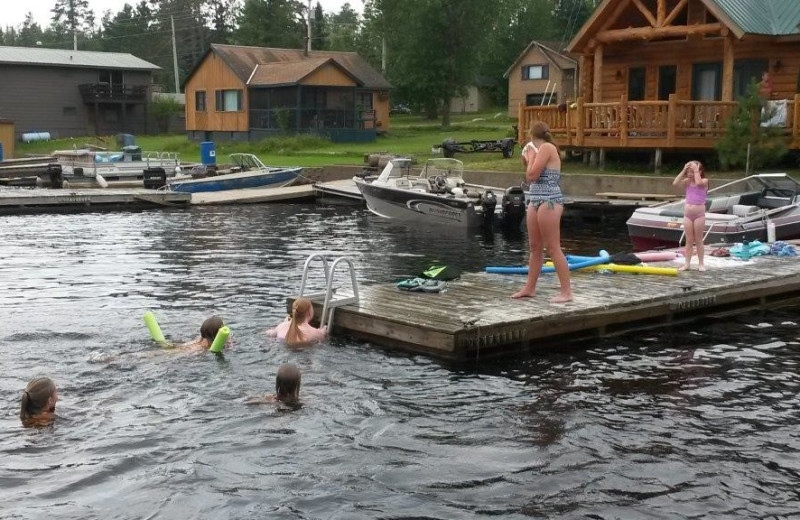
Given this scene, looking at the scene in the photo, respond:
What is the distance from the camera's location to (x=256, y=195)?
3556cm

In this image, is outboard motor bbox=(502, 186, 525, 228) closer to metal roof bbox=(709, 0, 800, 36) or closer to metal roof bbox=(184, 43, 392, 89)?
metal roof bbox=(709, 0, 800, 36)

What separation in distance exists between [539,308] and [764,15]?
21.5 m

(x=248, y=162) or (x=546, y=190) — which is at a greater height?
(x=546, y=190)

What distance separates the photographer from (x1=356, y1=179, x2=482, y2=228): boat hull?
86.5 feet

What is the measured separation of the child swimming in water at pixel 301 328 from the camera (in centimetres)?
1198

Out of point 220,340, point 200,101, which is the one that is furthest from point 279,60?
point 220,340

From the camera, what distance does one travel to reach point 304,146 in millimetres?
52156

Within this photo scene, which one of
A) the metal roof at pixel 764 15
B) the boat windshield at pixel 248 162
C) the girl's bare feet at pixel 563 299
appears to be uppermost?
the metal roof at pixel 764 15

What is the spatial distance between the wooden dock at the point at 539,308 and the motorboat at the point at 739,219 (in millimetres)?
3659

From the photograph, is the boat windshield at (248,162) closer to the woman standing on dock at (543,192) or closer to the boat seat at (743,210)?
the boat seat at (743,210)

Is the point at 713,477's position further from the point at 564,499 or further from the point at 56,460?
the point at 56,460

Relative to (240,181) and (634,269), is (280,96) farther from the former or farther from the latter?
(634,269)

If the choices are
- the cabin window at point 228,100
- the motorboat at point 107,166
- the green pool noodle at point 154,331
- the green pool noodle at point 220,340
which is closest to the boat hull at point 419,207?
the motorboat at point 107,166

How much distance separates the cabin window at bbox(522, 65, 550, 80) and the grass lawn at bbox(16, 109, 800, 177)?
138 inches
